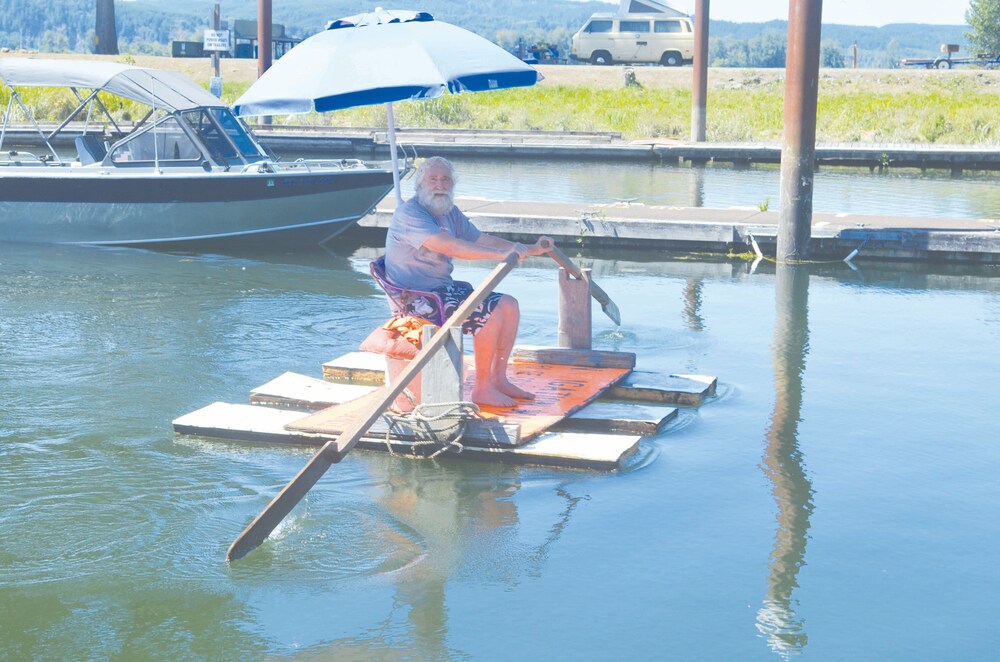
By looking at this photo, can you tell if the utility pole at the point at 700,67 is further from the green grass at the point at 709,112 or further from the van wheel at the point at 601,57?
the van wheel at the point at 601,57

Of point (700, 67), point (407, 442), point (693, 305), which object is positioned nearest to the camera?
point (407, 442)

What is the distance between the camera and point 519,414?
7.88 meters

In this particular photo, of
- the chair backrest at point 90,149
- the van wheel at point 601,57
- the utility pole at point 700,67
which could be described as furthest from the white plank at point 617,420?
the van wheel at point 601,57

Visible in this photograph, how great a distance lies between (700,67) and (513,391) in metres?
19.6

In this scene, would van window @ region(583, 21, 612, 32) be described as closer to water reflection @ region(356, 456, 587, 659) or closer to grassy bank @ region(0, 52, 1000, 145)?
grassy bank @ region(0, 52, 1000, 145)

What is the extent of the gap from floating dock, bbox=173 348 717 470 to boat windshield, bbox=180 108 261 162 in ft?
22.4

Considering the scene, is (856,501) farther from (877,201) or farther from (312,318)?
(877,201)

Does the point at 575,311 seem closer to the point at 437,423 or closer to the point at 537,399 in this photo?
the point at 537,399

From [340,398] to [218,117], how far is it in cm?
819

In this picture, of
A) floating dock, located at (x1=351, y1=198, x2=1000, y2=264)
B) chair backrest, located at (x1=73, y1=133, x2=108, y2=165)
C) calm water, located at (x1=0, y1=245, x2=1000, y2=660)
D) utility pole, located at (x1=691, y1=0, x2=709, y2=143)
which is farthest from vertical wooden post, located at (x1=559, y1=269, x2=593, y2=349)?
utility pole, located at (x1=691, y1=0, x2=709, y2=143)

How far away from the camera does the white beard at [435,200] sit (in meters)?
7.68

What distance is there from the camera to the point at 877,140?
29.0m

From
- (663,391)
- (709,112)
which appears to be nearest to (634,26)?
(709,112)

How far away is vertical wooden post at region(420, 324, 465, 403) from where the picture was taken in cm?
708
